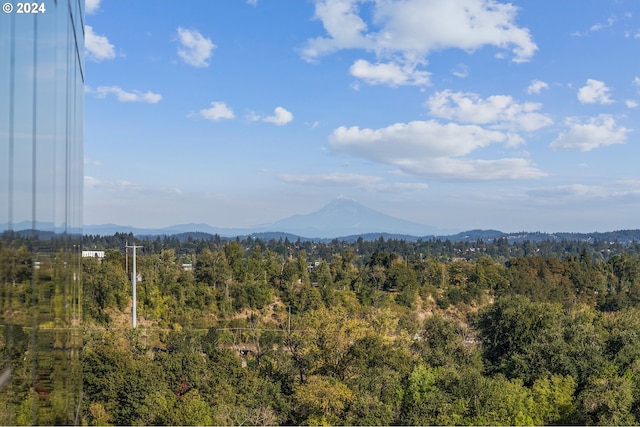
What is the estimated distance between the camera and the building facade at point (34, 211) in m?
2.27

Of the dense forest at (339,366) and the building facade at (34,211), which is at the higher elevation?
the building facade at (34,211)

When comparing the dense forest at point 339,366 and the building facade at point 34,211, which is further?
the dense forest at point 339,366

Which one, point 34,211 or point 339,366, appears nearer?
point 34,211

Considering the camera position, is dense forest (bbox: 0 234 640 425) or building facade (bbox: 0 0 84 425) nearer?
building facade (bbox: 0 0 84 425)

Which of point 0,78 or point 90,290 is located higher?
point 0,78

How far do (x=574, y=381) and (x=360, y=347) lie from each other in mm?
7640

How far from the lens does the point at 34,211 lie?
2.90 meters

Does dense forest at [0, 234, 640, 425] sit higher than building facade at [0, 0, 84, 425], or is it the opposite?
building facade at [0, 0, 84, 425]

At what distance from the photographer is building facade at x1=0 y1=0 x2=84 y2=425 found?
2271mm

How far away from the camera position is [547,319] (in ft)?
85.0

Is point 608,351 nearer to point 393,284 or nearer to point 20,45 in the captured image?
point 20,45

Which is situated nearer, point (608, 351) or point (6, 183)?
point (6, 183)

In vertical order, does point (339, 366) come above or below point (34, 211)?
below

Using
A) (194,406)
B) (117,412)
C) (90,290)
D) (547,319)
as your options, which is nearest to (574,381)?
(547,319)
